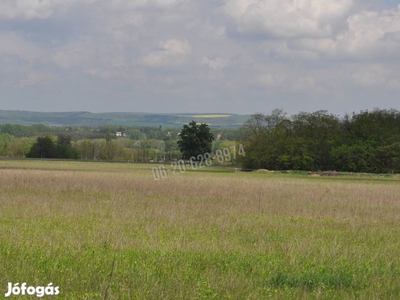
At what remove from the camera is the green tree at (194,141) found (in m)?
98.8

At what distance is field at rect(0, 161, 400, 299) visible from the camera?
916 cm

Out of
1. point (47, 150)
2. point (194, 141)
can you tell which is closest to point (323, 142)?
point (194, 141)

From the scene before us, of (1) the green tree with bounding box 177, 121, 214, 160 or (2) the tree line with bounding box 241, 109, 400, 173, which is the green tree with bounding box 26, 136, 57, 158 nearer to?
(1) the green tree with bounding box 177, 121, 214, 160

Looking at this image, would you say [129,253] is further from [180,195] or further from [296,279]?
[180,195]

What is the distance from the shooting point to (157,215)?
18.0 metres

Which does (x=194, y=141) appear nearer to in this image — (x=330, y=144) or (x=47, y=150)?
(x=330, y=144)

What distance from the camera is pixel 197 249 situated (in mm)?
12164

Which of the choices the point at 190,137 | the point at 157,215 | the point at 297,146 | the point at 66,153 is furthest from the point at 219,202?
the point at 66,153

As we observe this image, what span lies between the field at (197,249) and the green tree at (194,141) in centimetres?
7585

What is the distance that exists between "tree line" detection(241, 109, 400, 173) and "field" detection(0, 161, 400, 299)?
2483 inches

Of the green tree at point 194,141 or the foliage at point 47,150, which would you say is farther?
the foliage at point 47,150

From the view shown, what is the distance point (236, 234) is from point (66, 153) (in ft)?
380

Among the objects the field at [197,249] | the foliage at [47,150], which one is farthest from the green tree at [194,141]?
Result: the field at [197,249]

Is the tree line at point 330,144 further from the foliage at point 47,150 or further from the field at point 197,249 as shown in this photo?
the field at point 197,249
